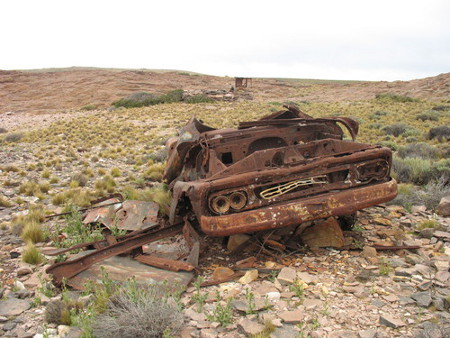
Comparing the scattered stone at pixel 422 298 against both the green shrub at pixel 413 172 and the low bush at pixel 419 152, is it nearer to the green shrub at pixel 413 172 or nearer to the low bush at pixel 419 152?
the green shrub at pixel 413 172

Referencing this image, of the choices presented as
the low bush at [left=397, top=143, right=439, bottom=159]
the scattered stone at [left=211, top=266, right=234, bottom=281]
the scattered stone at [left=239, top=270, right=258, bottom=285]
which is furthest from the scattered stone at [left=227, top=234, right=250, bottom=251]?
the low bush at [left=397, top=143, right=439, bottom=159]

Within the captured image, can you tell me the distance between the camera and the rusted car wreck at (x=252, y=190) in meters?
4.00

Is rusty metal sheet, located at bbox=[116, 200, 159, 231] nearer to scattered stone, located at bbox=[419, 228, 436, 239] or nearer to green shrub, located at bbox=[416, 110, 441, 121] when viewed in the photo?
scattered stone, located at bbox=[419, 228, 436, 239]

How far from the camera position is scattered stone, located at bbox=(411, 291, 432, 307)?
3.32 m

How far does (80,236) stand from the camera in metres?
5.73

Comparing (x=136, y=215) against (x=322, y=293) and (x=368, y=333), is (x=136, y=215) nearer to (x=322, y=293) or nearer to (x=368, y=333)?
(x=322, y=293)

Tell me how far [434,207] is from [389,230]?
1.57m

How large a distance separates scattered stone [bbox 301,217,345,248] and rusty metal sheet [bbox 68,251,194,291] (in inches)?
59.8

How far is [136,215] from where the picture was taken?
6.22 metres

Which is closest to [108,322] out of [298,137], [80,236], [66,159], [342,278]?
[342,278]

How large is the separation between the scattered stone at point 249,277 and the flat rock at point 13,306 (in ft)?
7.11

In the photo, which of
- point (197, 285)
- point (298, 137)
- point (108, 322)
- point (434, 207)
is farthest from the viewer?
point (434, 207)

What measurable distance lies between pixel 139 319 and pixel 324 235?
8.07ft

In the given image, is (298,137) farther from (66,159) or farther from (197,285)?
(66,159)
